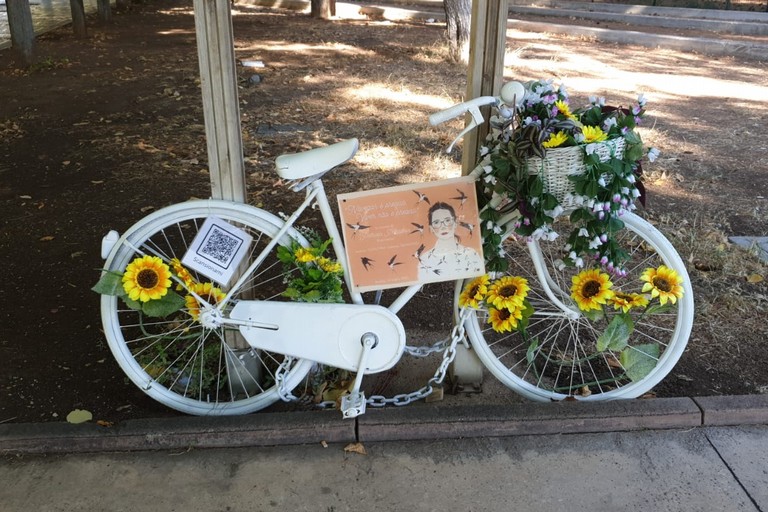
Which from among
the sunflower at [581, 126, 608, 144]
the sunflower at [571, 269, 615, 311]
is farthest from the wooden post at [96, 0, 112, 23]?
the sunflower at [581, 126, 608, 144]

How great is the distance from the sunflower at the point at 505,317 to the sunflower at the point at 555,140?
72 centimetres

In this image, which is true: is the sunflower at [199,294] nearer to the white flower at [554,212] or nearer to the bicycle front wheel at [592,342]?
the bicycle front wheel at [592,342]

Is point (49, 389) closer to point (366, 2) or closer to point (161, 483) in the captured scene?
point (161, 483)

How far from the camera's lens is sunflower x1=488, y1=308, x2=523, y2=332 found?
2941mm

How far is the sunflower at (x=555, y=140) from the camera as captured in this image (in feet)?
8.34

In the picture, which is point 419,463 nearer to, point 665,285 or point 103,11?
point 665,285

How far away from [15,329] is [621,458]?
3006mm

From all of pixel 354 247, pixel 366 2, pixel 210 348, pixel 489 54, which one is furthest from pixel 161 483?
pixel 366 2

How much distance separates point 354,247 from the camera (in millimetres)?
2883

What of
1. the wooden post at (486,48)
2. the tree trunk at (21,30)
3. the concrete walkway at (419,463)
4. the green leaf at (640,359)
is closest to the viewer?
the concrete walkway at (419,463)

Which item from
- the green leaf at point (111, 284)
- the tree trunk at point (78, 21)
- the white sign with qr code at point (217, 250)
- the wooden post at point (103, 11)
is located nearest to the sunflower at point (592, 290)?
the white sign with qr code at point (217, 250)

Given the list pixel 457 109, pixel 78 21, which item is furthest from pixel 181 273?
pixel 78 21

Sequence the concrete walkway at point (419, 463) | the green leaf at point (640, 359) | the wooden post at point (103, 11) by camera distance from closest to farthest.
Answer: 1. the concrete walkway at point (419, 463)
2. the green leaf at point (640, 359)
3. the wooden post at point (103, 11)

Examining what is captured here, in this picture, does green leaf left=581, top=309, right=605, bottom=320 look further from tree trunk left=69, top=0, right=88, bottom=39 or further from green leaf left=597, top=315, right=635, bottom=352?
tree trunk left=69, top=0, right=88, bottom=39
